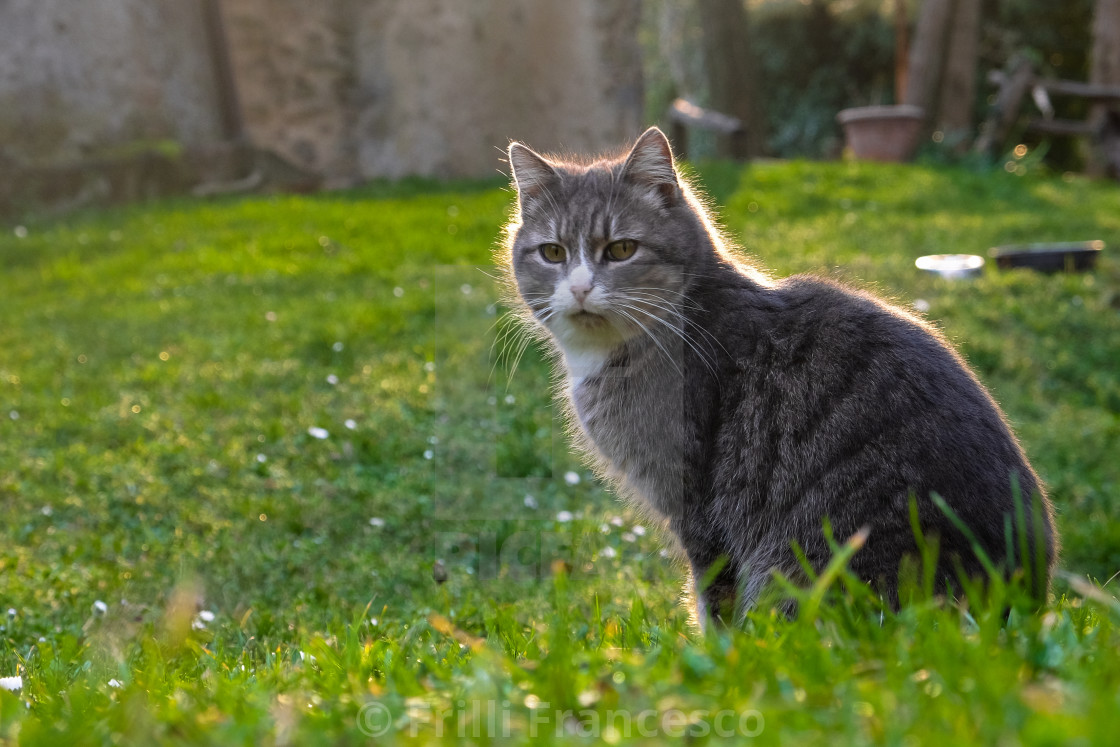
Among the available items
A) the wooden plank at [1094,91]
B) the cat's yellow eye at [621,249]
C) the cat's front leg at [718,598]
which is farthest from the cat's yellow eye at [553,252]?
the wooden plank at [1094,91]

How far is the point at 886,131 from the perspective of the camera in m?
13.7

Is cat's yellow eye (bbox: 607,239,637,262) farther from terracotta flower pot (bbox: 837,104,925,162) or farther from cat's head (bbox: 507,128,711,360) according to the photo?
terracotta flower pot (bbox: 837,104,925,162)

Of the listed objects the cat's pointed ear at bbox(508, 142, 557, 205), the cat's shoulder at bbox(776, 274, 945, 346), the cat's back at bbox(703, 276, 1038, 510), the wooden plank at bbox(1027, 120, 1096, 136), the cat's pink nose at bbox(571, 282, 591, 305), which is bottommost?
the wooden plank at bbox(1027, 120, 1096, 136)

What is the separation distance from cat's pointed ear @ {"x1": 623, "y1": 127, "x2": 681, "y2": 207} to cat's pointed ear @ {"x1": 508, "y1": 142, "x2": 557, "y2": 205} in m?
0.30

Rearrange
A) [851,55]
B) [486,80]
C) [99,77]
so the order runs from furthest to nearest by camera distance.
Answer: [851,55] → [486,80] → [99,77]

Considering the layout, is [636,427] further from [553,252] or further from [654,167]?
[654,167]

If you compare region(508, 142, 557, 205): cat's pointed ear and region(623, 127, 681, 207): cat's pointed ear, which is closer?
region(623, 127, 681, 207): cat's pointed ear

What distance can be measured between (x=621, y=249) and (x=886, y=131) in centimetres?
1202

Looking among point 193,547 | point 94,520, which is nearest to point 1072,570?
point 193,547

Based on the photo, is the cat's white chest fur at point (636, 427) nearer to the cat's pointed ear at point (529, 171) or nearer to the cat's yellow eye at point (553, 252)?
the cat's yellow eye at point (553, 252)

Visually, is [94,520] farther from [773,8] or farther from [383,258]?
[773,8]

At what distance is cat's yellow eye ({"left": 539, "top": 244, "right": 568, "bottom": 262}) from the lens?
3166 millimetres

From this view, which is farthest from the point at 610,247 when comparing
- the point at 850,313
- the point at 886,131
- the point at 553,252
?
the point at 886,131

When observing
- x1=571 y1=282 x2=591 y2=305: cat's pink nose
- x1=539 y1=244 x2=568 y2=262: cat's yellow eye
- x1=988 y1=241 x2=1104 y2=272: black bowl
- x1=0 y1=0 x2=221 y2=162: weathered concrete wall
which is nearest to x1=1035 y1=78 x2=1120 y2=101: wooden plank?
x1=988 y1=241 x2=1104 y2=272: black bowl
